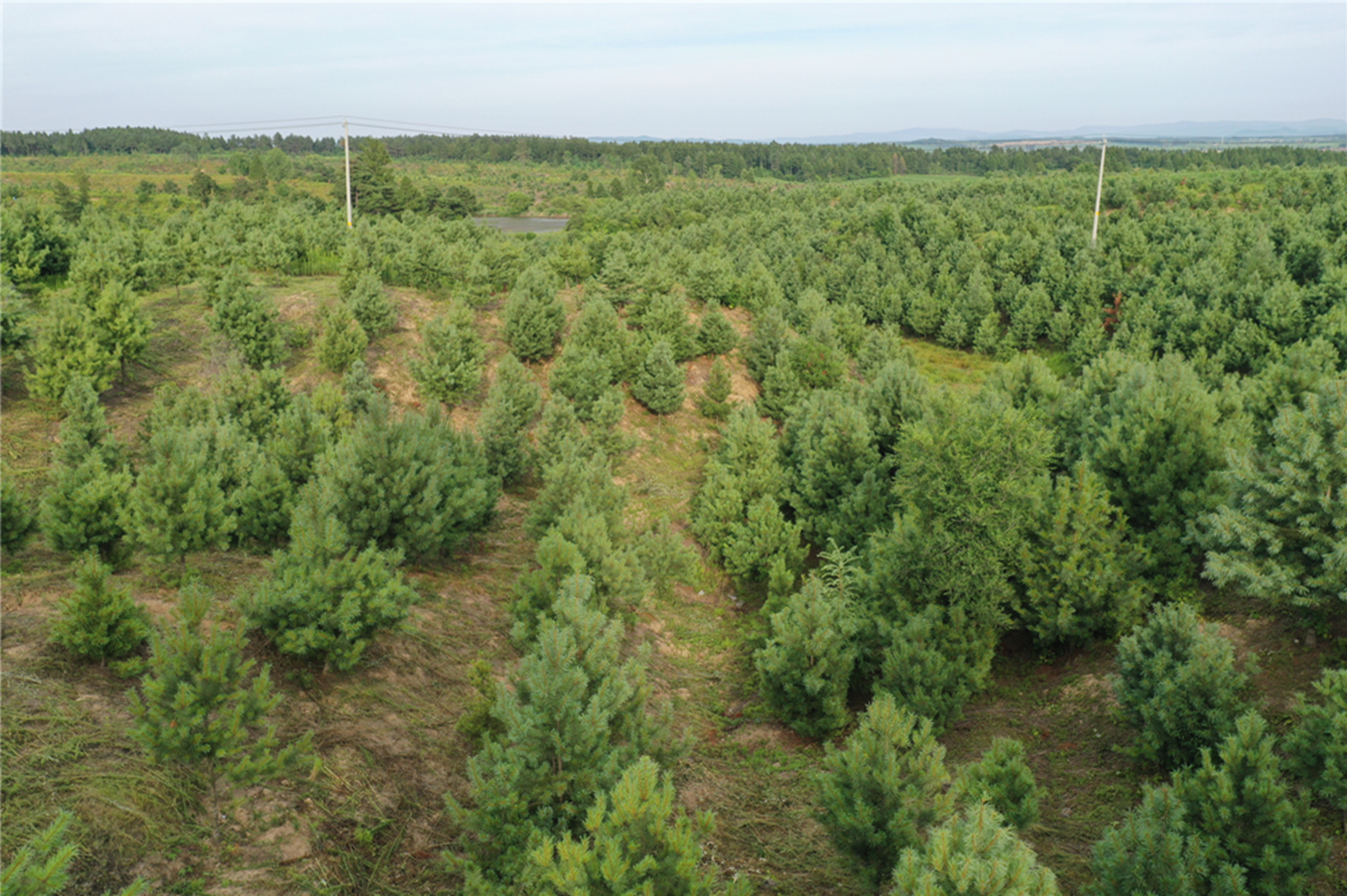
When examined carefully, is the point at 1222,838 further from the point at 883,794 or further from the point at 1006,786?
the point at 883,794

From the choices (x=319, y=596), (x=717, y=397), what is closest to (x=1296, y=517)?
(x=319, y=596)

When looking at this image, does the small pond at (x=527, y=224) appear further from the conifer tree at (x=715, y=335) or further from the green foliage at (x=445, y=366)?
the green foliage at (x=445, y=366)

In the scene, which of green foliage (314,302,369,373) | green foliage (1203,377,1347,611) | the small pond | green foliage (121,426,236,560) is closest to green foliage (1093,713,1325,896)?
green foliage (1203,377,1347,611)

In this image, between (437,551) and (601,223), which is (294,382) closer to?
(437,551)

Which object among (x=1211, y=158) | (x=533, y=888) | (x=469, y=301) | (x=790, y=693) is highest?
(x=1211, y=158)

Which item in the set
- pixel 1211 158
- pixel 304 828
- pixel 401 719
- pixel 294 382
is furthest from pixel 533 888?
pixel 1211 158

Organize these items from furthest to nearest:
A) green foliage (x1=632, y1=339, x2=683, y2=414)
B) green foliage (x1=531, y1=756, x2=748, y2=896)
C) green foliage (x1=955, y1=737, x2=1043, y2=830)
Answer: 1. green foliage (x1=632, y1=339, x2=683, y2=414)
2. green foliage (x1=955, y1=737, x2=1043, y2=830)
3. green foliage (x1=531, y1=756, x2=748, y2=896)

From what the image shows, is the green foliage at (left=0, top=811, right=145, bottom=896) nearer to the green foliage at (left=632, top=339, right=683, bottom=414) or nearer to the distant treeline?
the green foliage at (left=632, top=339, right=683, bottom=414)
